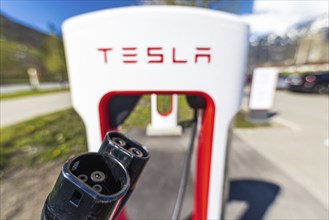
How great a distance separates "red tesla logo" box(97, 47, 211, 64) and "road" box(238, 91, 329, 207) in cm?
283

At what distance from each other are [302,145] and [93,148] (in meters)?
4.86

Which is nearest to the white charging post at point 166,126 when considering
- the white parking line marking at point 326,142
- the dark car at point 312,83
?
the white parking line marking at point 326,142

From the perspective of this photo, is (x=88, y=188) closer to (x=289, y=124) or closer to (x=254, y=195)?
(x=254, y=195)

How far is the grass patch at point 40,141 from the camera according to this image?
148 inches

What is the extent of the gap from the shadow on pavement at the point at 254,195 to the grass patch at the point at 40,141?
98.9 inches

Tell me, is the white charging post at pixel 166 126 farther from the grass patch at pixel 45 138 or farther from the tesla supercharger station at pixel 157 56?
the tesla supercharger station at pixel 157 56

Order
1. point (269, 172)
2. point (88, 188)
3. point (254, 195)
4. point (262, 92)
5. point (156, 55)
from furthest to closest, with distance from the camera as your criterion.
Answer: point (262, 92) < point (269, 172) < point (254, 195) < point (156, 55) < point (88, 188)

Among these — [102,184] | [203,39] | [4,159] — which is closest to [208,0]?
[203,39]

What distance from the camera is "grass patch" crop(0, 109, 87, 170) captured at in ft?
12.4

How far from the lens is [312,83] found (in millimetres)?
10938

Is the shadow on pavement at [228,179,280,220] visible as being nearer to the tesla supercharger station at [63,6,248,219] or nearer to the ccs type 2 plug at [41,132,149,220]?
the tesla supercharger station at [63,6,248,219]

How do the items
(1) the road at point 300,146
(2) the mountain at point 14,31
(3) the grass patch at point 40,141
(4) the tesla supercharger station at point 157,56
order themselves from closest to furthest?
(4) the tesla supercharger station at point 157,56
(1) the road at point 300,146
(3) the grass patch at point 40,141
(2) the mountain at point 14,31

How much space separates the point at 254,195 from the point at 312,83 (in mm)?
11179

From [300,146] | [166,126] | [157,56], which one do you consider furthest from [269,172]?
[157,56]
